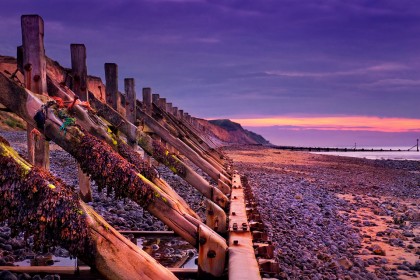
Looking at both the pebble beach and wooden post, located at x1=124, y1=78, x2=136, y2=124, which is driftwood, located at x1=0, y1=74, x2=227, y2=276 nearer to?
the pebble beach

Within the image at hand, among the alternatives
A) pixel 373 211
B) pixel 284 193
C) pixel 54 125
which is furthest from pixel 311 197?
pixel 54 125

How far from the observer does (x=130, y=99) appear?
11.3m

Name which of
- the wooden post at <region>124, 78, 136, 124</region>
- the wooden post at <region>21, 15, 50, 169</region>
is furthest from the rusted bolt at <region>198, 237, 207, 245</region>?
the wooden post at <region>124, 78, 136, 124</region>

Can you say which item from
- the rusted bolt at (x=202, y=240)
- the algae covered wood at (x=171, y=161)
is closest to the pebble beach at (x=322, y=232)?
the algae covered wood at (x=171, y=161)

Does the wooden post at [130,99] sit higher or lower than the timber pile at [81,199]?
higher

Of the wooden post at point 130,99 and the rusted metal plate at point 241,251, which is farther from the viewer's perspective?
the wooden post at point 130,99

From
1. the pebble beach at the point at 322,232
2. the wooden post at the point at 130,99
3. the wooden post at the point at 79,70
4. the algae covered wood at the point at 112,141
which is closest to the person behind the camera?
Answer: the algae covered wood at the point at 112,141

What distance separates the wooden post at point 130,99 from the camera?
36.8 ft

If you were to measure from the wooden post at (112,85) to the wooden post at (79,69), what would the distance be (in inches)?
66.4

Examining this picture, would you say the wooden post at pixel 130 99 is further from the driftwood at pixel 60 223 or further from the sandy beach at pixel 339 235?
the driftwood at pixel 60 223

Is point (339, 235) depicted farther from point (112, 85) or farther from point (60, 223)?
point (60, 223)

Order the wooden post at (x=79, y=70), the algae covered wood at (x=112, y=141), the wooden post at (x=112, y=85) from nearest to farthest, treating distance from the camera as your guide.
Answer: the algae covered wood at (x=112, y=141)
the wooden post at (x=79, y=70)
the wooden post at (x=112, y=85)

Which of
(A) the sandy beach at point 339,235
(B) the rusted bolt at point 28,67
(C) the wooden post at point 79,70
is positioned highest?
(C) the wooden post at point 79,70

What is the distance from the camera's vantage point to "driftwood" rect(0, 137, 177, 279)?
254 cm
